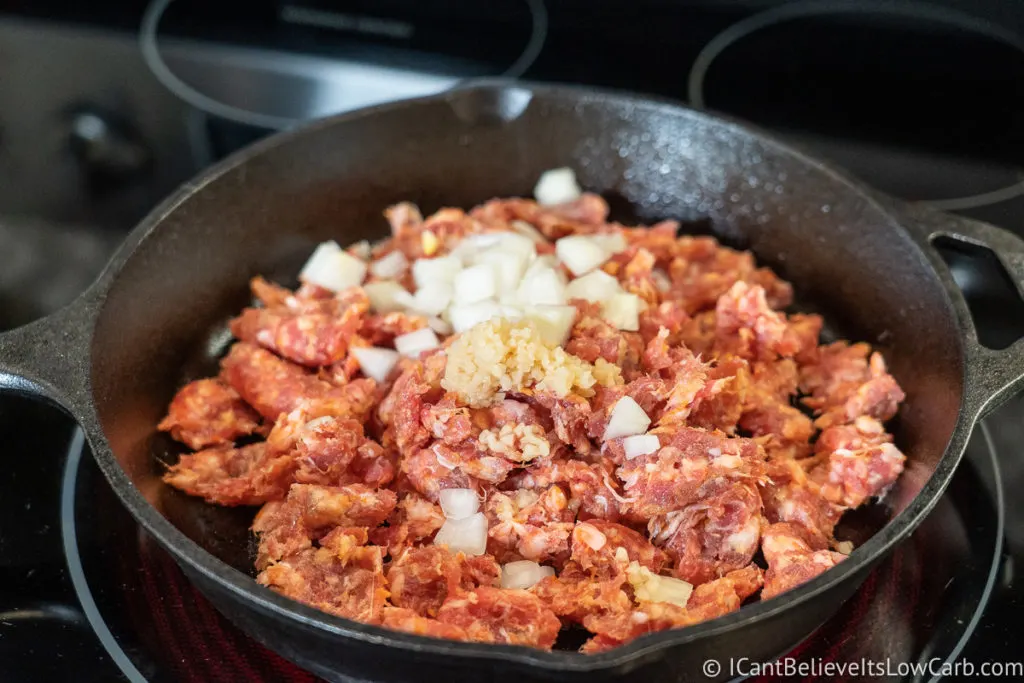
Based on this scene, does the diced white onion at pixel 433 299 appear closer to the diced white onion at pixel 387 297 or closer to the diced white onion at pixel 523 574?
the diced white onion at pixel 387 297

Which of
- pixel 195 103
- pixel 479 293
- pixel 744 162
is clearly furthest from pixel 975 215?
pixel 195 103

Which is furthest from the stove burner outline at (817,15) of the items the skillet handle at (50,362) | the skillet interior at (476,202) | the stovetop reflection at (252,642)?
the skillet handle at (50,362)

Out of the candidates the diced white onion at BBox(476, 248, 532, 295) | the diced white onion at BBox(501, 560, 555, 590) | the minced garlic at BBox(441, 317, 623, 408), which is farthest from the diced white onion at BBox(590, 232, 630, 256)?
the diced white onion at BBox(501, 560, 555, 590)

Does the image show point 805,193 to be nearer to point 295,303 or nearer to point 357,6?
point 295,303

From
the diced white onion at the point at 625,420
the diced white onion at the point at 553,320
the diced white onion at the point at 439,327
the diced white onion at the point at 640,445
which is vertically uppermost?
the diced white onion at the point at 553,320

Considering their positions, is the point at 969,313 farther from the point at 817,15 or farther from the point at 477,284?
the point at 817,15
